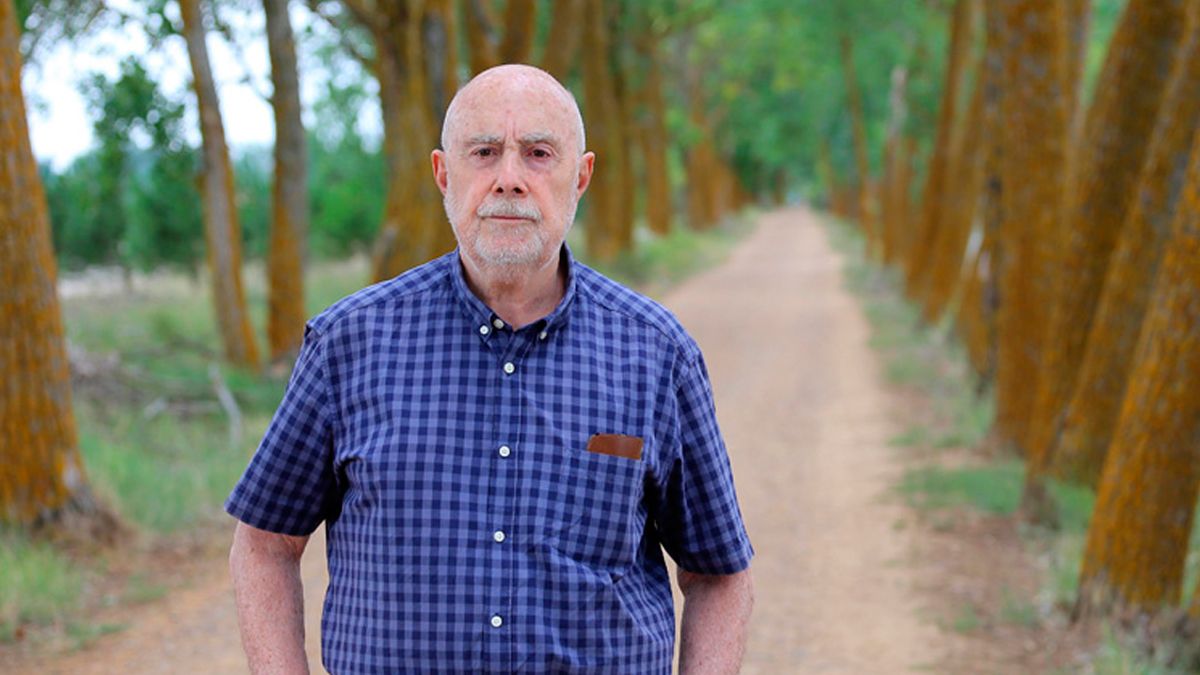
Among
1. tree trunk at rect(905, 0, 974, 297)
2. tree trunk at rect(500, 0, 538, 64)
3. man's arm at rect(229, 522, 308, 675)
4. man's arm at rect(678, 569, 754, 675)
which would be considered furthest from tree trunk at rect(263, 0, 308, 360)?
man's arm at rect(678, 569, 754, 675)

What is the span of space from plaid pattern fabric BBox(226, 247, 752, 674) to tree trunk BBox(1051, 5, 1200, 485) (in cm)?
516

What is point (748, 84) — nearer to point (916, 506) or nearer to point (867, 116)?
point (867, 116)

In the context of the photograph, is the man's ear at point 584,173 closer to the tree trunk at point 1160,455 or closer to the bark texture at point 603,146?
the tree trunk at point 1160,455

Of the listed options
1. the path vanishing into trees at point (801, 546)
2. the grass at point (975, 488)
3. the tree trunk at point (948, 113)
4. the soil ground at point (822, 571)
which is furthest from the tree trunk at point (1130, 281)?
the tree trunk at point (948, 113)

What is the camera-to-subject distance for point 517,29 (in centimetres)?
1414

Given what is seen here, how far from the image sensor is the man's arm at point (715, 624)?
2682 millimetres

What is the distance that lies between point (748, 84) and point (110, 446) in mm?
42427

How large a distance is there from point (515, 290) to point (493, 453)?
0.29 metres

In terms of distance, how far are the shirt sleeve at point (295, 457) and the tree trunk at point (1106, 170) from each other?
22.1 ft

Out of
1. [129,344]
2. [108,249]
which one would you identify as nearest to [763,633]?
[129,344]

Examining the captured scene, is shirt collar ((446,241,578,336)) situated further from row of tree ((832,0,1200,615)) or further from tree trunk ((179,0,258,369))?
tree trunk ((179,0,258,369))

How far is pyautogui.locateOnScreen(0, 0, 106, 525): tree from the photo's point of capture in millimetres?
7512

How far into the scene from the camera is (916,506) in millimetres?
10070

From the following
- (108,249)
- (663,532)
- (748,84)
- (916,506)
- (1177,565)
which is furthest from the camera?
(748,84)
